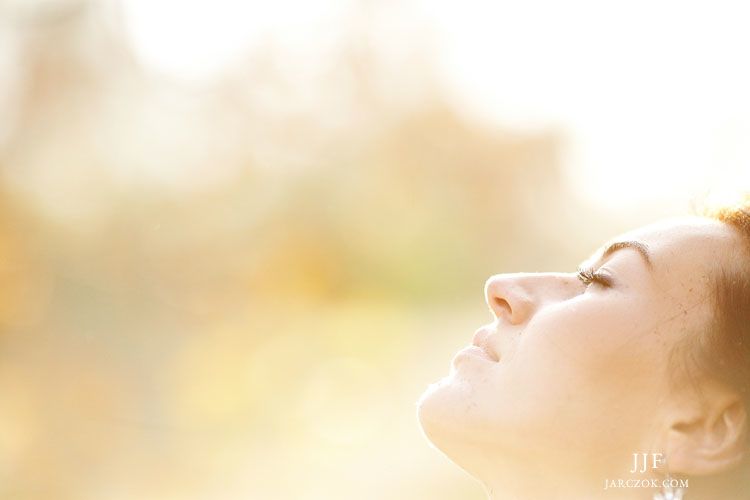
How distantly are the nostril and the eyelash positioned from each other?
0.18 m

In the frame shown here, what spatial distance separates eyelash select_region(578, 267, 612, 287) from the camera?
1922 mm

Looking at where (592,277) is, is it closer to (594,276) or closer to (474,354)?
(594,276)

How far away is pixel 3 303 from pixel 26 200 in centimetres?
132

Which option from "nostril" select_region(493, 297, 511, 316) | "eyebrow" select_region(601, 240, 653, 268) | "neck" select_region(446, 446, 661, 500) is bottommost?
"neck" select_region(446, 446, 661, 500)

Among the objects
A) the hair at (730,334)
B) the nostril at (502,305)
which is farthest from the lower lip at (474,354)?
the hair at (730,334)

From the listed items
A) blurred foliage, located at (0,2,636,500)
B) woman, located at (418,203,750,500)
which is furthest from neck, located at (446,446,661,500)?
blurred foliage, located at (0,2,636,500)

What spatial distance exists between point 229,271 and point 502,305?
8.09 m

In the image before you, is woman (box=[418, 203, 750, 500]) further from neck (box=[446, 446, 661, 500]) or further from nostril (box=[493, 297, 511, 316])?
nostril (box=[493, 297, 511, 316])

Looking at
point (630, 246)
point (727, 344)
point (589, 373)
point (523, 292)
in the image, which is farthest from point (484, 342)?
point (727, 344)

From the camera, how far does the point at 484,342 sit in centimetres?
197

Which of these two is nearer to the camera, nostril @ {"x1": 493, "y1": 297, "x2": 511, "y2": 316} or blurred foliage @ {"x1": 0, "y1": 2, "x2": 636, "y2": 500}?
Answer: nostril @ {"x1": 493, "y1": 297, "x2": 511, "y2": 316}

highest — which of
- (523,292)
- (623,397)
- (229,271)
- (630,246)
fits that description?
(229,271)

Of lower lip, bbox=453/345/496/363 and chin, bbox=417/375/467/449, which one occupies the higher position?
lower lip, bbox=453/345/496/363

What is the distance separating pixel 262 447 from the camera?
8422mm
